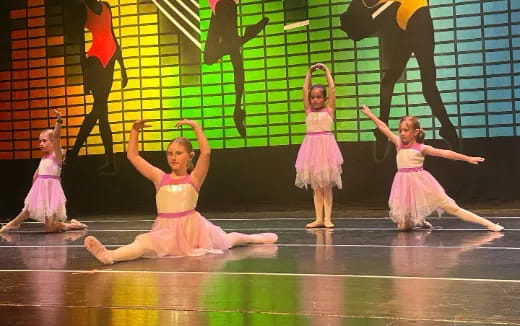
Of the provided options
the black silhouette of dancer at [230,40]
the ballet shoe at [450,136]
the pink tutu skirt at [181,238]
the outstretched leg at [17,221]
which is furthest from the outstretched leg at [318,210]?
the outstretched leg at [17,221]

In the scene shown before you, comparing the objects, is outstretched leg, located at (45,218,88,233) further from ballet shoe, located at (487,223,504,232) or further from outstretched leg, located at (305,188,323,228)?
ballet shoe, located at (487,223,504,232)

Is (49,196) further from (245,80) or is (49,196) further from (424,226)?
(424,226)

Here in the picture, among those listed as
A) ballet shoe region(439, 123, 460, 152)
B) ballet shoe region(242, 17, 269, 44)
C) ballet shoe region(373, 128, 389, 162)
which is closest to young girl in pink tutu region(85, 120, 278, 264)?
ballet shoe region(373, 128, 389, 162)

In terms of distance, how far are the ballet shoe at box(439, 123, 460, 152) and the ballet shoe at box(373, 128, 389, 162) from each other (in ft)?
1.81

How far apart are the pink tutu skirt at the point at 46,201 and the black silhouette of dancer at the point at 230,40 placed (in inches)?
83.0

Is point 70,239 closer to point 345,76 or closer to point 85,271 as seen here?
point 85,271

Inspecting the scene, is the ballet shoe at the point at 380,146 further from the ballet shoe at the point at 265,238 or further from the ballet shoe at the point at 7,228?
the ballet shoe at the point at 7,228

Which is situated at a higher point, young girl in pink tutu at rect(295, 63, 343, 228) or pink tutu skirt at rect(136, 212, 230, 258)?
young girl in pink tutu at rect(295, 63, 343, 228)

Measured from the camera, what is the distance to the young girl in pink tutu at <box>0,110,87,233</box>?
5.30 meters

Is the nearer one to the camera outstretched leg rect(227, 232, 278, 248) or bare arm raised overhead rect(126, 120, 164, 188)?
bare arm raised overhead rect(126, 120, 164, 188)

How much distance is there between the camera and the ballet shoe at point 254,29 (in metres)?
6.50

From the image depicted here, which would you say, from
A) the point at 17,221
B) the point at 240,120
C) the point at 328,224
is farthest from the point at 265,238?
the point at 240,120

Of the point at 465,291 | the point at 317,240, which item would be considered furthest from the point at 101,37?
the point at 465,291

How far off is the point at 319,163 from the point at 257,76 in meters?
2.01
